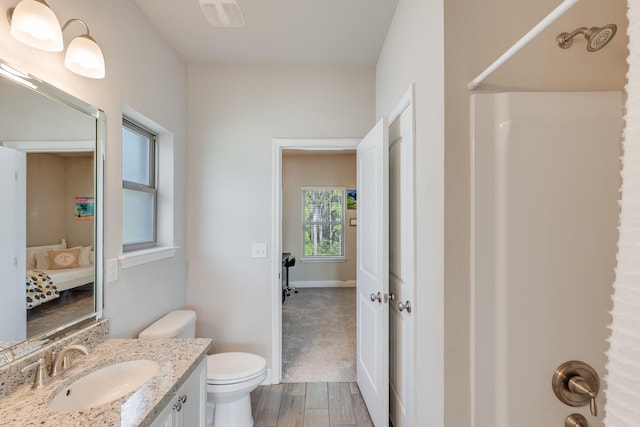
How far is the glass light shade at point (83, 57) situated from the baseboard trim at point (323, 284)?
15.6 feet

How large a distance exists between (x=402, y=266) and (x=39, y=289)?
66.0 inches

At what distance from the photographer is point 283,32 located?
74.0 inches

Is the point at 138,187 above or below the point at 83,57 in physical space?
below

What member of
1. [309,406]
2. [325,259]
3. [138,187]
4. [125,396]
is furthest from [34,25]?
[325,259]

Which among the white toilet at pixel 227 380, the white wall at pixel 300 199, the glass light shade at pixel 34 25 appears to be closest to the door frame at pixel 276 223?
the white toilet at pixel 227 380

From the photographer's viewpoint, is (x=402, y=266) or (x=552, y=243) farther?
(x=402, y=266)

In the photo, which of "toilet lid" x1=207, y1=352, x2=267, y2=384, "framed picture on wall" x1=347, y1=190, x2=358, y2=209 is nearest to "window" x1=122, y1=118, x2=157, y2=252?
"toilet lid" x1=207, y1=352, x2=267, y2=384

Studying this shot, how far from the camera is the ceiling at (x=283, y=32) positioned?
1.65 m

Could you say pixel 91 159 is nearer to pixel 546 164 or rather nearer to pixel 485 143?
pixel 485 143

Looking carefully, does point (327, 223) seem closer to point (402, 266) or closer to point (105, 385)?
point (402, 266)

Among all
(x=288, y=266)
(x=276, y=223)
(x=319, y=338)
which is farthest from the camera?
(x=288, y=266)

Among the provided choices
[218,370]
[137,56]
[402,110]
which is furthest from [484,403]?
[137,56]

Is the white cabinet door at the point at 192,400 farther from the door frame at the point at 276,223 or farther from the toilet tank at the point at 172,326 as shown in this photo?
the door frame at the point at 276,223

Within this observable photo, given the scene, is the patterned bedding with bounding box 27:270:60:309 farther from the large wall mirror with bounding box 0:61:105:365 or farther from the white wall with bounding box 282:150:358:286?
the white wall with bounding box 282:150:358:286
